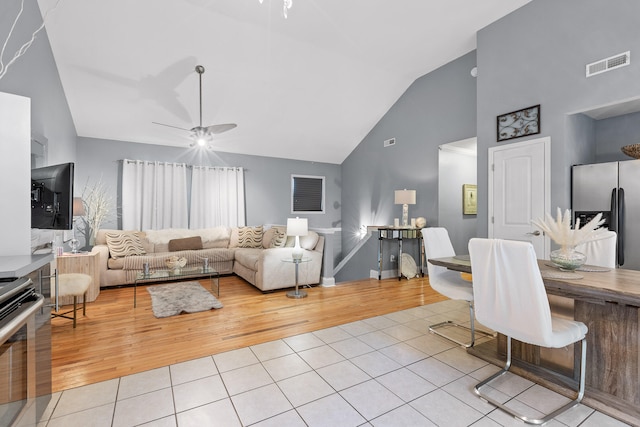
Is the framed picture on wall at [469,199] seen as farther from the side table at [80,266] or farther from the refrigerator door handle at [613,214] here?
the side table at [80,266]

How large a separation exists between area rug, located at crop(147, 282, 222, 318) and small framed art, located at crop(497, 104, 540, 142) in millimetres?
4118

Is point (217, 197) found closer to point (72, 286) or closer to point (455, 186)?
point (72, 286)

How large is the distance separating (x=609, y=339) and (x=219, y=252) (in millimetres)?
5152

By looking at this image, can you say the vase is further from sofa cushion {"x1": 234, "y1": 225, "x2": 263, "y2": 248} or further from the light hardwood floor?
sofa cushion {"x1": 234, "y1": 225, "x2": 263, "y2": 248}

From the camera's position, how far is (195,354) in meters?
2.52

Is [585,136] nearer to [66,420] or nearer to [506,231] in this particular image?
[506,231]

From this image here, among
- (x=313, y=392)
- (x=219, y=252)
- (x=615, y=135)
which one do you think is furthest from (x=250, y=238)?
(x=615, y=135)

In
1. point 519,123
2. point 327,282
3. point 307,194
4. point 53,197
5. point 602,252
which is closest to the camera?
point 53,197

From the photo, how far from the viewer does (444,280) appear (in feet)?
9.28

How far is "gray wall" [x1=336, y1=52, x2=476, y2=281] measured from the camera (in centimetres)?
509

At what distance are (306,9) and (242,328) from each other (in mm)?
3767

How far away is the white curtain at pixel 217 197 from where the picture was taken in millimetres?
6363

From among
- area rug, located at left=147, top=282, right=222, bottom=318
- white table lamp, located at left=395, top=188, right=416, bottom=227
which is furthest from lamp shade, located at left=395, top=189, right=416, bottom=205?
area rug, located at left=147, top=282, right=222, bottom=318

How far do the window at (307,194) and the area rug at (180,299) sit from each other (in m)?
3.46
